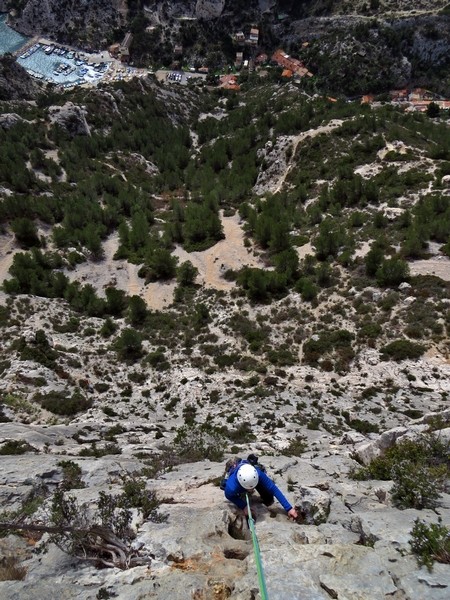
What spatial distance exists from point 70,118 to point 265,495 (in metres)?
A: 113

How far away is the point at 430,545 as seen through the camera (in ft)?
30.7

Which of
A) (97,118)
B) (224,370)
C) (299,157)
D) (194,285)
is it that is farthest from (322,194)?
(97,118)

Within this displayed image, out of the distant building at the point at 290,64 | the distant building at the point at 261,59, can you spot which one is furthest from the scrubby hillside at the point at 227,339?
the distant building at the point at 261,59

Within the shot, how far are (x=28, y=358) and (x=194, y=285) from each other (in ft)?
81.3

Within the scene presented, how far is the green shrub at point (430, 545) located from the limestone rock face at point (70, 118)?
113658mm

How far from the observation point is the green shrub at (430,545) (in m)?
9.12

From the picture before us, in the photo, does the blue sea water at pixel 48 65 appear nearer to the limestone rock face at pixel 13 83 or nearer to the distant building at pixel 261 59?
the limestone rock face at pixel 13 83

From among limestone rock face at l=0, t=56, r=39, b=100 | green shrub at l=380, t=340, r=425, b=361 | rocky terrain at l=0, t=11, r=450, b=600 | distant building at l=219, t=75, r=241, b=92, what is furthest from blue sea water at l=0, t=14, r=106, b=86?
green shrub at l=380, t=340, r=425, b=361

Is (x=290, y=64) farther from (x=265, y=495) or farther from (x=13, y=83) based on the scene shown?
(x=265, y=495)

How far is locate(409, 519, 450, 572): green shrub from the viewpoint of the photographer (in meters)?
9.12

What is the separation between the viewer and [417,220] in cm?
5197

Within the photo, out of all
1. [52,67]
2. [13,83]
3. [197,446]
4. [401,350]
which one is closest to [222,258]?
[401,350]

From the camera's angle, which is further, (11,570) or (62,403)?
(62,403)

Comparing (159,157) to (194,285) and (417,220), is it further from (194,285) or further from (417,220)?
(417,220)
